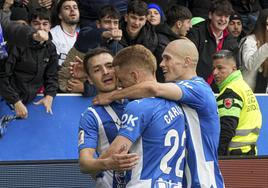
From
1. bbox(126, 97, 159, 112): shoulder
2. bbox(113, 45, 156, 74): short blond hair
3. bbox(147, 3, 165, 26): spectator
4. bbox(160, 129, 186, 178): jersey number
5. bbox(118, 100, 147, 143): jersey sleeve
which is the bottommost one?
bbox(160, 129, 186, 178): jersey number

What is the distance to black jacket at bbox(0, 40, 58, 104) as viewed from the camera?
8008 millimetres

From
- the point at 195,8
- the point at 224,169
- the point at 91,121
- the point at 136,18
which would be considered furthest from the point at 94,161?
the point at 195,8

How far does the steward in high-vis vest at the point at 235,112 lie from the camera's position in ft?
25.8

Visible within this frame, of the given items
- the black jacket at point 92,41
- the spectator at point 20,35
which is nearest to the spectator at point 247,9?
the black jacket at point 92,41

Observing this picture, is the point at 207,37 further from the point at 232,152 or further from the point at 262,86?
the point at 232,152

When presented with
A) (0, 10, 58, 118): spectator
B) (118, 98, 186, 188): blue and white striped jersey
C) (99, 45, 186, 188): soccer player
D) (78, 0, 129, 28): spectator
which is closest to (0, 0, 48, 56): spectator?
(99, 45, 186, 188): soccer player

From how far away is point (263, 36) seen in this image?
9484mm

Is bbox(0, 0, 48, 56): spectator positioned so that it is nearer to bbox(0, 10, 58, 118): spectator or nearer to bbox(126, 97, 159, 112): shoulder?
bbox(126, 97, 159, 112): shoulder

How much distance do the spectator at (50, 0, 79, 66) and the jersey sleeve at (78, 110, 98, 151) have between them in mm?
3949

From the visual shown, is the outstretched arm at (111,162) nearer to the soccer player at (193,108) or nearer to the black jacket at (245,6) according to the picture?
the soccer player at (193,108)

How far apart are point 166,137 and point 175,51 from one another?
2.00 ft

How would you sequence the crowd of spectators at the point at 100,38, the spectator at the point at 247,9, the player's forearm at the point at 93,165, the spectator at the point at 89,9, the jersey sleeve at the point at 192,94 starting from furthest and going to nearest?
the spectator at the point at 247,9
the spectator at the point at 89,9
the crowd of spectators at the point at 100,38
the jersey sleeve at the point at 192,94
the player's forearm at the point at 93,165

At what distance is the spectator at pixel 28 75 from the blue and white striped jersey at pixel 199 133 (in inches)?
126

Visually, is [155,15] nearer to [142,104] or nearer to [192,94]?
[192,94]
